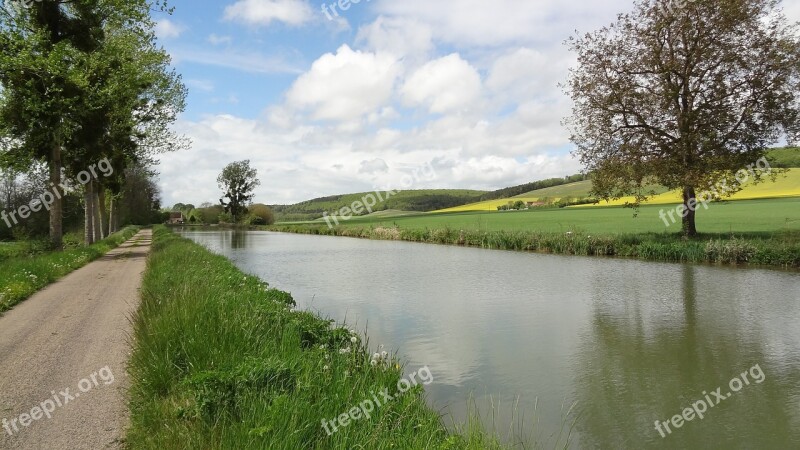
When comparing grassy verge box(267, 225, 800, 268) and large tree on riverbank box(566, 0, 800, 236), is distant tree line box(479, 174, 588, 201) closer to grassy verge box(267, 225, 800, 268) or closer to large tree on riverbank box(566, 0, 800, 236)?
grassy verge box(267, 225, 800, 268)

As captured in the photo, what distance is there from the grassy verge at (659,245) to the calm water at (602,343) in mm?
1366

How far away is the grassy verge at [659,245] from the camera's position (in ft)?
56.5

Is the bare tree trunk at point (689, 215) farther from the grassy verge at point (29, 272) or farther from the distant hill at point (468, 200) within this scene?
the distant hill at point (468, 200)

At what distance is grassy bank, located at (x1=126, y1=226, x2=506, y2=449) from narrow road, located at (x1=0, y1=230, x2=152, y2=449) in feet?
1.04

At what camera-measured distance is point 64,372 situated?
576cm

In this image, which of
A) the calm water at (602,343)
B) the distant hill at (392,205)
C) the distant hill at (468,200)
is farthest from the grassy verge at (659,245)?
the distant hill at (392,205)

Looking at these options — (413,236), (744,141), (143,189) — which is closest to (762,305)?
(744,141)

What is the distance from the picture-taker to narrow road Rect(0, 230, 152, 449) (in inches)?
166

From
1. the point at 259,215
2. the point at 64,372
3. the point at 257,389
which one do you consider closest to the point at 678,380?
the point at 257,389

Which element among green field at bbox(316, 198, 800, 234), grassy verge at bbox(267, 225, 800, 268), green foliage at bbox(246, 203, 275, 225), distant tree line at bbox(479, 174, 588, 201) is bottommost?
grassy verge at bbox(267, 225, 800, 268)

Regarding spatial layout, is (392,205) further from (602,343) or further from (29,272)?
(602,343)

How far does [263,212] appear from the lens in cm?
9131

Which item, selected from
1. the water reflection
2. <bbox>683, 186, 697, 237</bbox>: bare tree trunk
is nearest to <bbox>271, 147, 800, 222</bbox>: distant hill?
<bbox>683, 186, 697, 237</bbox>: bare tree trunk

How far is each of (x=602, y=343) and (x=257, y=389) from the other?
6.04m
